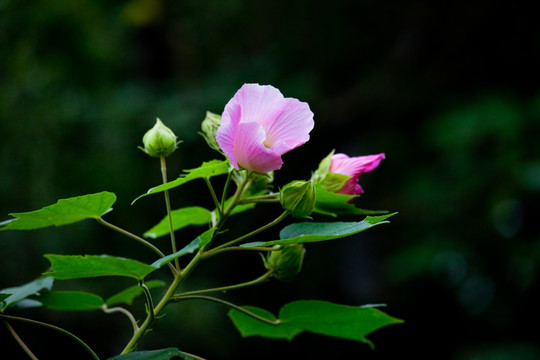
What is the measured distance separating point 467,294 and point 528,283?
0.56m

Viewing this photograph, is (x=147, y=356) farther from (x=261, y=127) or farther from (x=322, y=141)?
(x=322, y=141)

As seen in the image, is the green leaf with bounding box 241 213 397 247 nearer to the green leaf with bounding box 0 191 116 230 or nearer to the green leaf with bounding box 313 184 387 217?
the green leaf with bounding box 313 184 387 217

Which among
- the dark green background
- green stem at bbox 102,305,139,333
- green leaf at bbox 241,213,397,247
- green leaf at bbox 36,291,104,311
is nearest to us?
green leaf at bbox 241,213,397,247

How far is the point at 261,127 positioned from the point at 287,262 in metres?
0.21

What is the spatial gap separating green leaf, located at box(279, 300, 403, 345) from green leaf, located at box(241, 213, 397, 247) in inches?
4.9

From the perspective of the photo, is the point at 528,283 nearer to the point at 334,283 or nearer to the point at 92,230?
the point at 334,283

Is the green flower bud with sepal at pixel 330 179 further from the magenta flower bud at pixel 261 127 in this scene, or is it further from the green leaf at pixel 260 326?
the green leaf at pixel 260 326

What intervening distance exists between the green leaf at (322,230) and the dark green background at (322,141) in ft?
5.70

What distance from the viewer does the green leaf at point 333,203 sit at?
69 cm

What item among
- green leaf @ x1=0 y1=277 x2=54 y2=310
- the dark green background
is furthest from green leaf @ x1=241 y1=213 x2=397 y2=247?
the dark green background

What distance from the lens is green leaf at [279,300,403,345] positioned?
707mm

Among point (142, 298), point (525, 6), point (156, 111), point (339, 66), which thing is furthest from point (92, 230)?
point (525, 6)

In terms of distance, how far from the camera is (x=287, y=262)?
0.75 metres

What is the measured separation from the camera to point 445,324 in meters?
3.87
